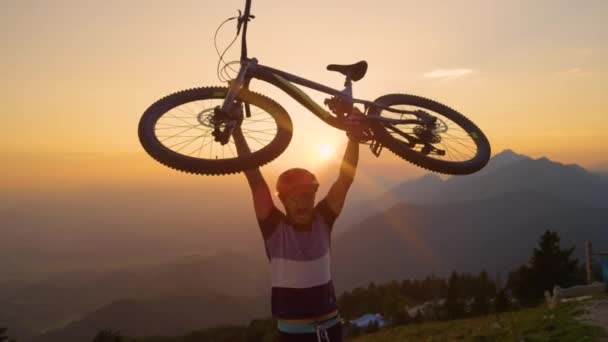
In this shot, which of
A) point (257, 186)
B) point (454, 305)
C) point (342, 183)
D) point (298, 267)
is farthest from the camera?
point (454, 305)

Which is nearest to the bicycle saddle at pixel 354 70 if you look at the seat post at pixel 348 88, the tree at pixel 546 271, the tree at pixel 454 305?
the seat post at pixel 348 88

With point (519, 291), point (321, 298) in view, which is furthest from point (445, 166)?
point (519, 291)

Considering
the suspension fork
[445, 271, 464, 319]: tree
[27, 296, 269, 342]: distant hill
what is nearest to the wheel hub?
the suspension fork

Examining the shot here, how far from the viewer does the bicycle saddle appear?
5.12 m

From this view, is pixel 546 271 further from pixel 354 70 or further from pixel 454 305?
pixel 354 70

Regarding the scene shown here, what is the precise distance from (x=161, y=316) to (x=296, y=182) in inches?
7273

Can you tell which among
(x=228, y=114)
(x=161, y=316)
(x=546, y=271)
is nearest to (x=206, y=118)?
(x=228, y=114)

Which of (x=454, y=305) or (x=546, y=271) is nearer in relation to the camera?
(x=546, y=271)

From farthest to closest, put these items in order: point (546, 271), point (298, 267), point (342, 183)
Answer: point (546, 271), point (342, 183), point (298, 267)

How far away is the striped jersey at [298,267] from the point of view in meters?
3.41

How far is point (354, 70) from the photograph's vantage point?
512cm

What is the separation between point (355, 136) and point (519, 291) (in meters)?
34.3

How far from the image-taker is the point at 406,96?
5.88 m

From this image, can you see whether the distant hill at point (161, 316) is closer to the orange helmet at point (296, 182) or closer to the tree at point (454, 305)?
the tree at point (454, 305)
